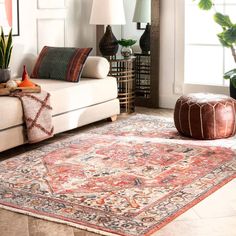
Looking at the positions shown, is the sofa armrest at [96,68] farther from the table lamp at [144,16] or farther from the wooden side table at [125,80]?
the table lamp at [144,16]

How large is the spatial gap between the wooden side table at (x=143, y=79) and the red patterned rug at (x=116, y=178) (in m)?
1.28

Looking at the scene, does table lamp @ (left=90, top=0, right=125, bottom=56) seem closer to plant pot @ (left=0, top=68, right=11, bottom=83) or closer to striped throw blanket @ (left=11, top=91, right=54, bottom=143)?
plant pot @ (left=0, top=68, right=11, bottom=83)

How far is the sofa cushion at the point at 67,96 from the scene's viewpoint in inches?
178

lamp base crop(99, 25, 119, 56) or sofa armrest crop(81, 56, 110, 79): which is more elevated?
lamp base crop(99, 25, 119, 56)

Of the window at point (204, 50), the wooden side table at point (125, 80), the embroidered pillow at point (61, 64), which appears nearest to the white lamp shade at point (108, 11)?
the wooden side table at point (125, 80)

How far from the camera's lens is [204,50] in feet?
20.7

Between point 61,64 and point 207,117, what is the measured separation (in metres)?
1.47

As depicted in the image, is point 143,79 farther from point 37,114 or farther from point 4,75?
point 37,114

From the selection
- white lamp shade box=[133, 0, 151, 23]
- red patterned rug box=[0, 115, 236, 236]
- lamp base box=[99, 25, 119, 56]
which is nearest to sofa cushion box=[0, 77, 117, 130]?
red patterned rug box=[0, 115, 236, 236]

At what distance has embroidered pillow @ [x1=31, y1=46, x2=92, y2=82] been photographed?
18.0 feet

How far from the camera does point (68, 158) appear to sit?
4.50m

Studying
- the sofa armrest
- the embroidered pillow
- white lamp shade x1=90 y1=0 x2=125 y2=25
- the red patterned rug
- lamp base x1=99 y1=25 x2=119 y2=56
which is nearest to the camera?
the red patterned rug

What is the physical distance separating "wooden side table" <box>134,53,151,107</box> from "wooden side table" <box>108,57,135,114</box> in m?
0.31

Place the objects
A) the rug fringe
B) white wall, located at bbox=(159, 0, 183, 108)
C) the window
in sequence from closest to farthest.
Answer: the rug fringe → the window → white wall, located at bbox=(159, 0, 183, 108)
